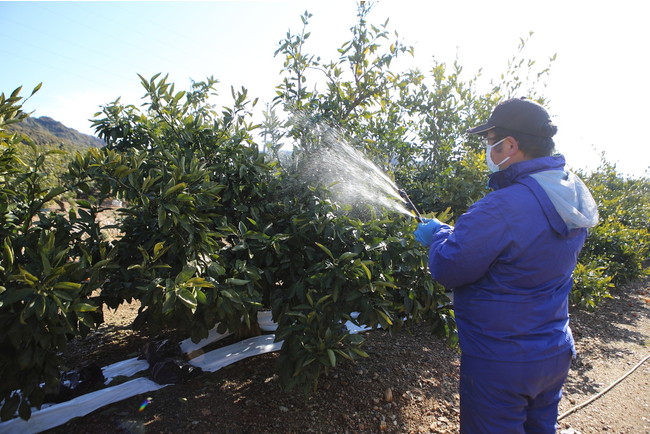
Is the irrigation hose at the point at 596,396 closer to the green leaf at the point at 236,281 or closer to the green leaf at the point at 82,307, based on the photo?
the green leaf at the point at 236,281

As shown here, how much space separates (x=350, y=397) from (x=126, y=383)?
1.66 metres

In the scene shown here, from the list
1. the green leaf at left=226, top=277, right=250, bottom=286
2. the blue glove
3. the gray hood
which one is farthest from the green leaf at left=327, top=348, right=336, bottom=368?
the gray hood

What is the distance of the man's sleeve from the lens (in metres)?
1.67

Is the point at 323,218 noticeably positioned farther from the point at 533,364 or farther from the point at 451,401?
the point at 451,401

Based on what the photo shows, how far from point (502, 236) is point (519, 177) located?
336 mm

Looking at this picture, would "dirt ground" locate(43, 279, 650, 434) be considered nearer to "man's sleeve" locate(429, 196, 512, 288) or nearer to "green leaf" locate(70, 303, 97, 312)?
"green leaf" locate(70, 303, 97, 312)

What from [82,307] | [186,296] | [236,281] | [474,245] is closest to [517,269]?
[474,245]

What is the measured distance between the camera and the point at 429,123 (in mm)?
4996

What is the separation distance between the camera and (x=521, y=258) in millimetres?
1697

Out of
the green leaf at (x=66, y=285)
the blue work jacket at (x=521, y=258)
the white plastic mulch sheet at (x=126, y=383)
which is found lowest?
the white plastic mulch sheet at (x=126, y=383)

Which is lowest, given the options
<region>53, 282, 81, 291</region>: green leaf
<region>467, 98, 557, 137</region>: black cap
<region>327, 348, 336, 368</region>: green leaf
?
<region>327, 348, 336, 368</region>: green leaf

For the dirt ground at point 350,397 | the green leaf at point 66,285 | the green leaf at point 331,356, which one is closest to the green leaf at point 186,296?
the green leaf at point 66,285

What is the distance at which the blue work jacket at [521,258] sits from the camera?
1.67 m

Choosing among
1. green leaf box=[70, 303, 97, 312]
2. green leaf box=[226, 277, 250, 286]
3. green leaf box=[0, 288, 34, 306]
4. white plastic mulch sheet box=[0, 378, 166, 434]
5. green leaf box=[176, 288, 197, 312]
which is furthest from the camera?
white plastic mulch sheet box=[0, 378, 166, 434]
